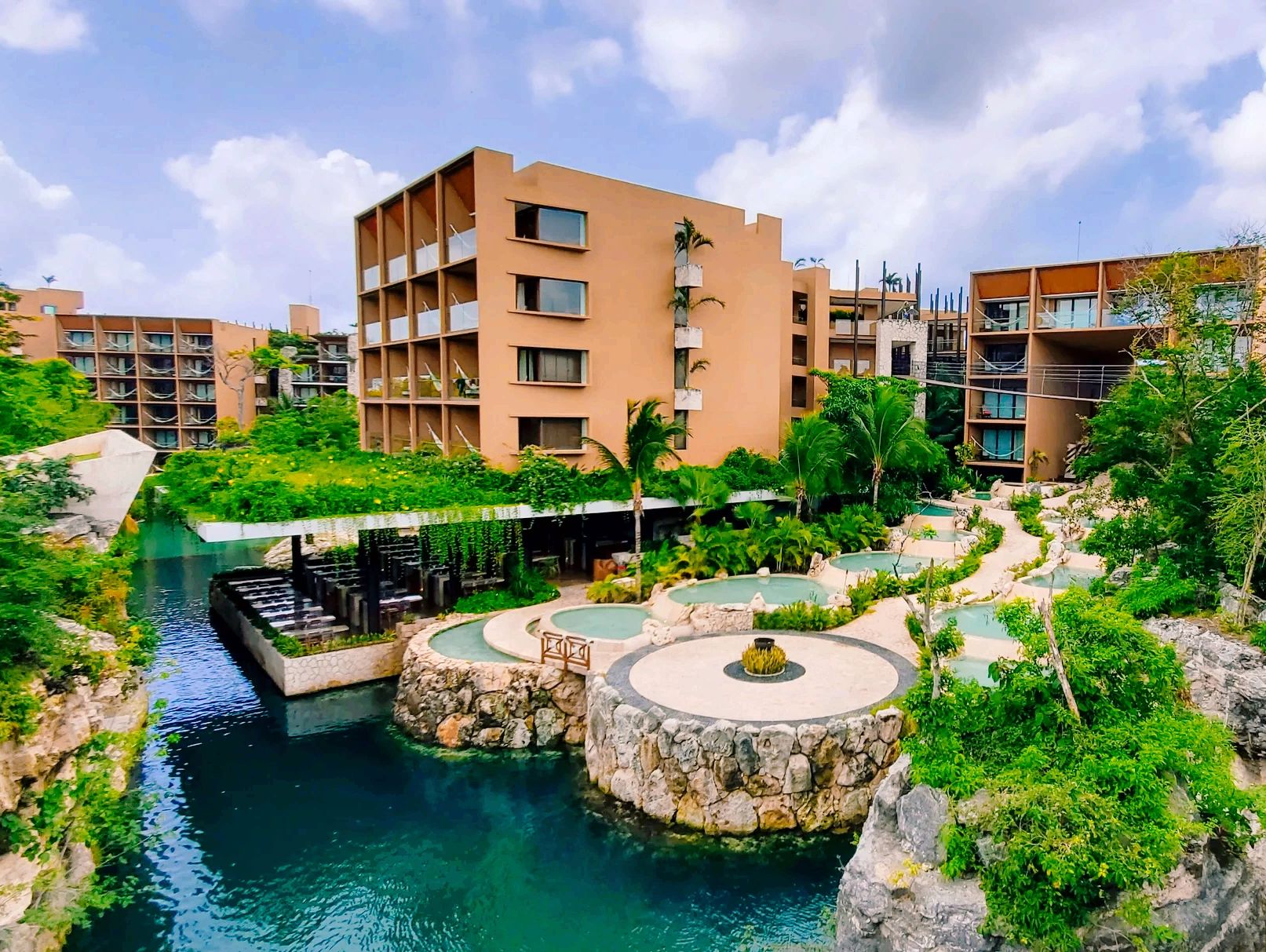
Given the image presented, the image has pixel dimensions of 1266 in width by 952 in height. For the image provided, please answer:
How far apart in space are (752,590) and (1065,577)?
890 centimetres

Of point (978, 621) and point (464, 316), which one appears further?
point (464, 316)

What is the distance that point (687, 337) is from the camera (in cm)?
2853

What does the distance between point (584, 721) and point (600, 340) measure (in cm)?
1375

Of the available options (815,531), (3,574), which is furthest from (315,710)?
(815,531)

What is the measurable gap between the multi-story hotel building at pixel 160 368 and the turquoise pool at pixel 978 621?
158ft

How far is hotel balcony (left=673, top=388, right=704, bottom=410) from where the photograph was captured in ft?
95.1

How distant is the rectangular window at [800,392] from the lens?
37875 millimetres

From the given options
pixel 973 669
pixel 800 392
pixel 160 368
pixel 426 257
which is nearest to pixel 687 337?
pixel 426 257

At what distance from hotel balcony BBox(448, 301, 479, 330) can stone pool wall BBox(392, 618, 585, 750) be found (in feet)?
37.4

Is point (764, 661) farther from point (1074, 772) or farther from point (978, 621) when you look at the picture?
point (1074, 772)

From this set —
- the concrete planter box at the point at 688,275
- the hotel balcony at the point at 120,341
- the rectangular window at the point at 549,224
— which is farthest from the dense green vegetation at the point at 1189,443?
the hotel balcony at the point at 120,341

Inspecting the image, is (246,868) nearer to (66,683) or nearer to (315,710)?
(66,683)

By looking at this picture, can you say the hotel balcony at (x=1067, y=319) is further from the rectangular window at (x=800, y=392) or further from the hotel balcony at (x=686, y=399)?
the hotel balcony at (x=686, y=399)

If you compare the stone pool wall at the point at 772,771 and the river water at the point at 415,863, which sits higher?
the stone pool wall at the point at 772,771
